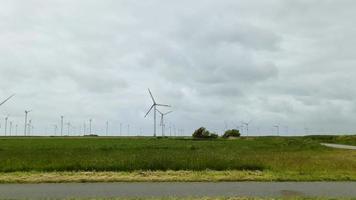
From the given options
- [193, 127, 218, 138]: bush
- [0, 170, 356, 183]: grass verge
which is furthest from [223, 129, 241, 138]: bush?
[0, 170, 356, 183]: grass verge

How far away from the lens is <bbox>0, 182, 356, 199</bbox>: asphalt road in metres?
14.3

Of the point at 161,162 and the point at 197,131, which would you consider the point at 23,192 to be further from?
the point at 197,131

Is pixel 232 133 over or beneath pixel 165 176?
over

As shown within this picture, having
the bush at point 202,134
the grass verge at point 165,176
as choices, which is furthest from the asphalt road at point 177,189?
the bush at point 202,134

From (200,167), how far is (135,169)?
3.08 metres

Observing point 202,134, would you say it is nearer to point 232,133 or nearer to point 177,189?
point 232,133

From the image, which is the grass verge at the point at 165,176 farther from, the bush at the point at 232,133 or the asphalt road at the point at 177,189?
the bush at the point at 232,133

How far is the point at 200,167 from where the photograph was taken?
22031 mm

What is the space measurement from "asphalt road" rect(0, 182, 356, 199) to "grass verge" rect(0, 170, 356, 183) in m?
0.99

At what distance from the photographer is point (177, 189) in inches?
611

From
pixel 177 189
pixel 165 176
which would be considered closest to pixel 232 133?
pixel 165 176

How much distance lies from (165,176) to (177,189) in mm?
3561

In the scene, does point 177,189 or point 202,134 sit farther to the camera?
point 202,134

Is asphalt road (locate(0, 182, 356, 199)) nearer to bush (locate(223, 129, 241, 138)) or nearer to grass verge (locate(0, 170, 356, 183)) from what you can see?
grass verge (locate(0, 170, 356, 183))
